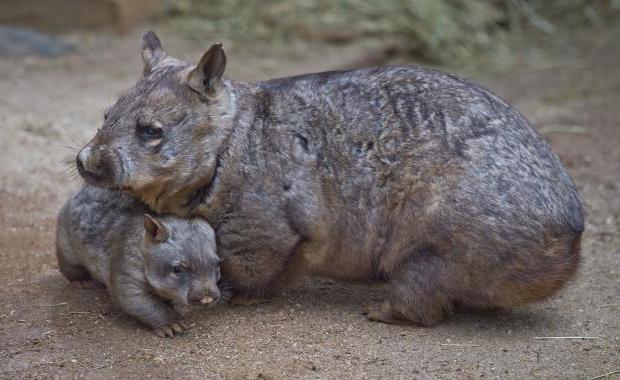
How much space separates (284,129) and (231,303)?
Result: 1.28 m

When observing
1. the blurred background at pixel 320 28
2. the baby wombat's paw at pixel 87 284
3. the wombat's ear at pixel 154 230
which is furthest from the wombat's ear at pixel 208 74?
the blurred background at pixel 320 28

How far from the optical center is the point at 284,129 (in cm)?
633

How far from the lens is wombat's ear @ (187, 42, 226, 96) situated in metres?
5.88

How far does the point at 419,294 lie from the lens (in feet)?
19.8

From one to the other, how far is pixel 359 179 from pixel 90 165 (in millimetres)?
1757

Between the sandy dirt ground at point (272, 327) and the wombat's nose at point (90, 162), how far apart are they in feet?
3.48

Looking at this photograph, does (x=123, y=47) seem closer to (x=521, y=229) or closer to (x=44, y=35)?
(x=44, y=35)

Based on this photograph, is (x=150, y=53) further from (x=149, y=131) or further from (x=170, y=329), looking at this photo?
(x=170, y=329)

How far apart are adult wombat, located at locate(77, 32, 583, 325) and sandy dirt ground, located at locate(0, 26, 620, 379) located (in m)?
0.29

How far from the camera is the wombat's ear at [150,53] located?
251 inches

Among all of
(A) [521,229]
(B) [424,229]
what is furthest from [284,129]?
(A) [521,229]

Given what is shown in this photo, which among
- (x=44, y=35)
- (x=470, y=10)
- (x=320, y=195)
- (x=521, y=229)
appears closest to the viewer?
(x=521, y=229)

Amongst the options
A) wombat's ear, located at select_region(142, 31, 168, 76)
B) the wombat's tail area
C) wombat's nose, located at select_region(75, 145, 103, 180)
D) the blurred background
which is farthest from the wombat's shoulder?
the blurred background

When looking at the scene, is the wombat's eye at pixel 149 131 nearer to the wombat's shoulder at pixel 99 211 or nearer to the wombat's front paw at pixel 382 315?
the wombat's shoulder at pixel 99 211
